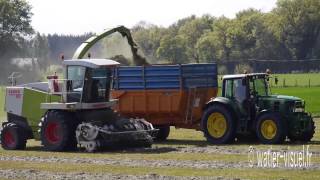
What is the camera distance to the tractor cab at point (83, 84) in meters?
19.8

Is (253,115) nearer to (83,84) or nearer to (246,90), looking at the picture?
(246,90)

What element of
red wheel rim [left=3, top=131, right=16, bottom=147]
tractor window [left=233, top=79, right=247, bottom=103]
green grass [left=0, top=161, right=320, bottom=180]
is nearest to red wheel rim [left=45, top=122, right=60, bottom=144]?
red wheel rim [left=3, top=131, right=16, bottom=147]

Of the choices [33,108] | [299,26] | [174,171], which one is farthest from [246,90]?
[299,26]

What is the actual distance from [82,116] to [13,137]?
2.43m

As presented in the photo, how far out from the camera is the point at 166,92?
22516mm

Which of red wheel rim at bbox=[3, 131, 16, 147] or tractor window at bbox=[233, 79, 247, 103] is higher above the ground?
tractor window at bbox=[233, 79, 247, 103]

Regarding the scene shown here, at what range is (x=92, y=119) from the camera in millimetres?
19953

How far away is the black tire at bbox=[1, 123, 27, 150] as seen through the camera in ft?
68.8

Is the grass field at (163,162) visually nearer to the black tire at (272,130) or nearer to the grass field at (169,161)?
the grass field at (169,161)

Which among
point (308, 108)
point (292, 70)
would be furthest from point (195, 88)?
point (292, 70)

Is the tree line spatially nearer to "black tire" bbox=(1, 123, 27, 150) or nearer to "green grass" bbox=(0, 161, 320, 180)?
"black tire" bbox=(1, 123, 27, 150)

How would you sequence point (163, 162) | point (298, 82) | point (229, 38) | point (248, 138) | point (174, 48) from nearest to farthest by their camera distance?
point (163, 162) < point (248, 138) < point (298, 82) < point (229, 38) < point (174, 48)

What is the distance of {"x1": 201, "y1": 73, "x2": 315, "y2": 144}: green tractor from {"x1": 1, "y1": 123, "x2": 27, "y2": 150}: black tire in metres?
5.35

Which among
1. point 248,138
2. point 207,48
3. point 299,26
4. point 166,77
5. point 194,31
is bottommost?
point 248,138
